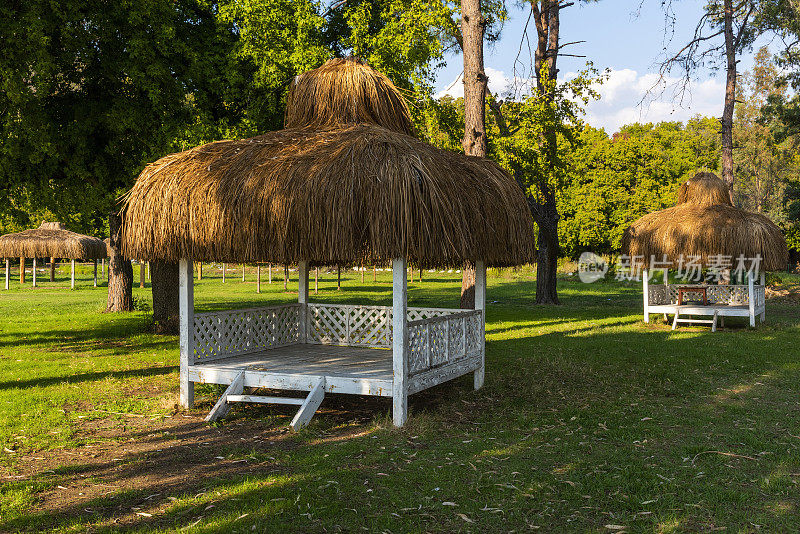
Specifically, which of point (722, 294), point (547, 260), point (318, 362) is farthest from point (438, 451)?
point (547, 260)

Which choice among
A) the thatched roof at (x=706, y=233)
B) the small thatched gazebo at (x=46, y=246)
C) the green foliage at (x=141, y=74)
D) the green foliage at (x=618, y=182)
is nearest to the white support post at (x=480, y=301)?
the green foliage at (x=141, y=74)

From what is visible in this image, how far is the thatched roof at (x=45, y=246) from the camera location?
31.8 metres

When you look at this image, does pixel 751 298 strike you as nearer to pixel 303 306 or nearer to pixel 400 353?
pixel 303 306

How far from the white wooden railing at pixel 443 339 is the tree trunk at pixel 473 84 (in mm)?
2931

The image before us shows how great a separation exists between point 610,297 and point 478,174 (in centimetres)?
2161

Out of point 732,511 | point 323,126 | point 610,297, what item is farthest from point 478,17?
point 610,297

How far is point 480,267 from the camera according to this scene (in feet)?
31.0

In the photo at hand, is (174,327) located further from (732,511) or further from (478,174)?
(732,511)

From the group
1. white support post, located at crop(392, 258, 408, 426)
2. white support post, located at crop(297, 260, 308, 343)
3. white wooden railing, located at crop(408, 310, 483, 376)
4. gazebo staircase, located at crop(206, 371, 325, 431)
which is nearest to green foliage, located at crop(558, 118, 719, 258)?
white support post, located at crop(297, 260, 308, 343)

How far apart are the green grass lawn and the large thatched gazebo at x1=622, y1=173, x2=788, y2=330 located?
14.7 ft

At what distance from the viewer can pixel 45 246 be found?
32250 millimetres

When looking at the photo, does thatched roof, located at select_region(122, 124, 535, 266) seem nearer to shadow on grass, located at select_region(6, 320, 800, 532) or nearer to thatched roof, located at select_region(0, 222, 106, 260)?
shadow on grass, located at select_region(6, 320, 800, 532)

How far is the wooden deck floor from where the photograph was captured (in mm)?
7980

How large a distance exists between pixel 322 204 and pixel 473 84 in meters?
6.44
